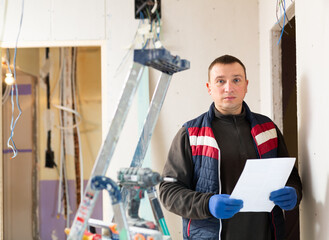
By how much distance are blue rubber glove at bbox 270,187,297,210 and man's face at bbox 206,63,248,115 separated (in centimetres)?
43

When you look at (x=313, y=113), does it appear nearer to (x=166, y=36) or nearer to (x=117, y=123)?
(x=117, y=123)

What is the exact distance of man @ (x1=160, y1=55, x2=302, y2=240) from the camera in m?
1.59

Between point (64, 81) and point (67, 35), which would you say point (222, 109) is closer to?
point (67, 35)

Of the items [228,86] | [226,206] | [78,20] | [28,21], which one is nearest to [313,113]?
[228,86]

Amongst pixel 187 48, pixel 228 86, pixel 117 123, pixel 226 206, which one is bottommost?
pixel 226 206

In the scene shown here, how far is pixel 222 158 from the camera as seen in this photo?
1.63 meters

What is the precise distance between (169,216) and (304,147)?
1.49m

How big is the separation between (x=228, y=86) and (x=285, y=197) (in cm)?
52

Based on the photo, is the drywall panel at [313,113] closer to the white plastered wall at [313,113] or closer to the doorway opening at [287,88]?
the white plastered wall at [313,113]

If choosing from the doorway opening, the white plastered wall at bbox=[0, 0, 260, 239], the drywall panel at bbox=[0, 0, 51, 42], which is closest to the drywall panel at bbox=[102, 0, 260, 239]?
the white plastered wall at bbox=[0, 0, 260, 239]

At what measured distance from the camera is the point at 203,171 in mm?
1624

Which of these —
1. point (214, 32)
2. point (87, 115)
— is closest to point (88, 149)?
point (87, 115)

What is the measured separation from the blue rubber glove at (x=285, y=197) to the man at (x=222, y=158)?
0.05 meters

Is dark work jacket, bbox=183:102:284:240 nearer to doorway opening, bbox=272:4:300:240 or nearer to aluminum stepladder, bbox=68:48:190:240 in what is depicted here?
aluminum stepladder, bbox=68:48:190:240
